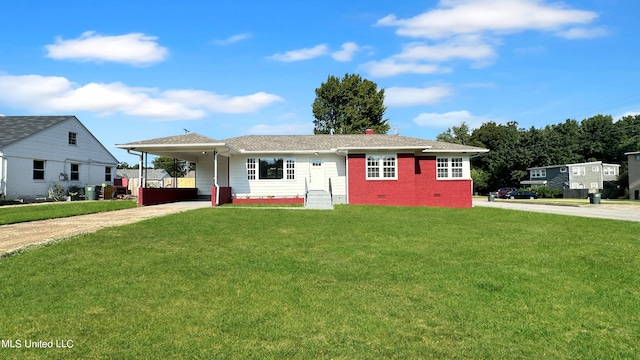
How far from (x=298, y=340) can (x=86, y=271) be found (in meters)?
4.20

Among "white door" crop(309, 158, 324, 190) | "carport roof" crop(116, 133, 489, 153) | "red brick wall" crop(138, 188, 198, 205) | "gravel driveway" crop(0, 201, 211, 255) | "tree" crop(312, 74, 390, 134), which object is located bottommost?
"gravel driveway" crop(0, 201, 211, 255)

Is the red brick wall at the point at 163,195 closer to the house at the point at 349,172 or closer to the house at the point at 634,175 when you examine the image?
the house at the point at 349,172

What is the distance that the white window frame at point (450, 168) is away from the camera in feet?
74.4

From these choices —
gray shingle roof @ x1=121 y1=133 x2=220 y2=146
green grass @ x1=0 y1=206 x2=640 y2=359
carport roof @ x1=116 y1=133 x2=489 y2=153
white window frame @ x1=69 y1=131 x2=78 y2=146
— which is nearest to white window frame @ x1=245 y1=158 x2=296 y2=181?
carport roof @ x1=116 y1=133 x2=489 y2=153

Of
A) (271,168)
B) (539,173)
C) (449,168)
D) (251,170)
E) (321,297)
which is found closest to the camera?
(321,297)

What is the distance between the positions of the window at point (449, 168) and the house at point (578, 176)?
36.1 metres

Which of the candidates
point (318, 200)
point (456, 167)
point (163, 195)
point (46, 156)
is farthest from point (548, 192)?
point (46, 156)

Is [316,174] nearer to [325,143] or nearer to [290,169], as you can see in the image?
[290,169]

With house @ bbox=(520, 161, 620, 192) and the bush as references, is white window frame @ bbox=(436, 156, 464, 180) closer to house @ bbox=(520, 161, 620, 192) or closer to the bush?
the bush

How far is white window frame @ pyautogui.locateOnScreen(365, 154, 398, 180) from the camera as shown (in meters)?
21.4

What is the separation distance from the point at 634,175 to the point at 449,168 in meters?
34.3

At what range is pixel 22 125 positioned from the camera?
1024 inches

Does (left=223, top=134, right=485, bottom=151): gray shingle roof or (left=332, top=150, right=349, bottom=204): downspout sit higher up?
(left=223, top=134, right=485, bottom=151): gray shingle roof

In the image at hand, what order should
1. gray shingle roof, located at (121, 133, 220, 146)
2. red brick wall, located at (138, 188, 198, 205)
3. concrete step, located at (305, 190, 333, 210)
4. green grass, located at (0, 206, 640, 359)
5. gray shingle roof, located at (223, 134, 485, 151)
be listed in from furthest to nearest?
gray shingle roof, located at (223, 134, 485, 151) < gray shingle roof, located at (121, 133, 220, 146) < red brick wall, located at (138, 188, 198, 205) < concrete step, located at (305, 190, 333, 210) < green grass, located at (0, 206, 640, 359)
